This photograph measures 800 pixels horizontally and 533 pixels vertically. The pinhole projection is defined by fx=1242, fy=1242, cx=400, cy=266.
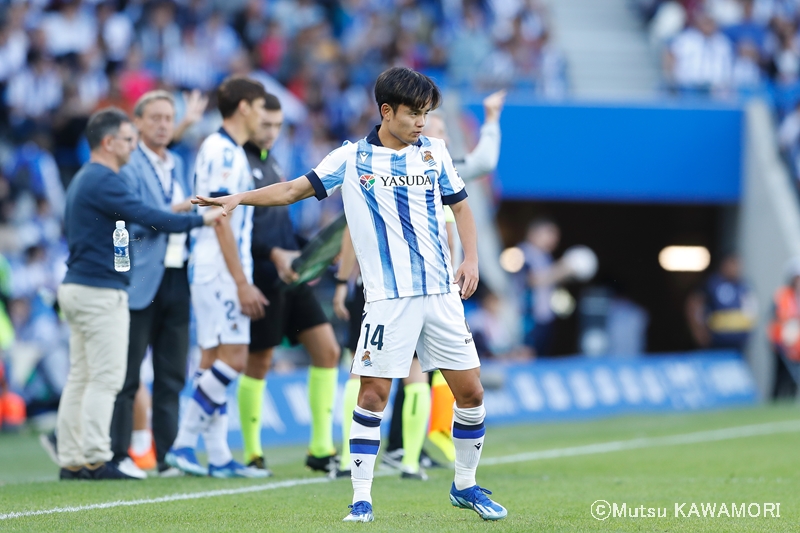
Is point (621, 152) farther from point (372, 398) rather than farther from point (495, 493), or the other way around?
point (372, 398)

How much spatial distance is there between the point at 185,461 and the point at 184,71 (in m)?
9.65

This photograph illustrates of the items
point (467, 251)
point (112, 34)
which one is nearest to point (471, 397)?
point (467, 251)

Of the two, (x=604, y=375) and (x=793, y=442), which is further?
(x=604, y=375)

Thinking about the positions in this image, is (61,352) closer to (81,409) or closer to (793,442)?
(81,409)

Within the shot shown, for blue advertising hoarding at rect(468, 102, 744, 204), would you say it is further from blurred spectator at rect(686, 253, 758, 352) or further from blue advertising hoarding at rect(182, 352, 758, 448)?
blue advertising hoarding at rect(182, 352, 758, 448)

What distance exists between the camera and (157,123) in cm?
859

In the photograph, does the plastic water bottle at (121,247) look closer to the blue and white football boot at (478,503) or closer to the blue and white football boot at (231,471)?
the blue and white football boot at (231,471)

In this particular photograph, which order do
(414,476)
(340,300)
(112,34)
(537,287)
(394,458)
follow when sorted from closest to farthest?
(414,476)
(340,300)
(394,458)
(112,34)
(537,287)

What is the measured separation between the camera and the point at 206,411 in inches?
320

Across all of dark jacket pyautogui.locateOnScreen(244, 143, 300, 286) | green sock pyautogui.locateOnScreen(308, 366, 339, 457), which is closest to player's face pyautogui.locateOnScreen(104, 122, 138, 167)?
dark jacket pyautogui.locateOnScreen(244, 143, 300, 286)

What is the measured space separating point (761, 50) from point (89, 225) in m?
15.9

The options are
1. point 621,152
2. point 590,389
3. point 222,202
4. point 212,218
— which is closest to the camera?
point 222,202

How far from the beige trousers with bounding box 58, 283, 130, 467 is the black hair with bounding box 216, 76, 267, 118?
1.45 metres

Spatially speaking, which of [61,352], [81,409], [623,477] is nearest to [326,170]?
[81,409]
